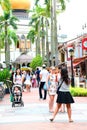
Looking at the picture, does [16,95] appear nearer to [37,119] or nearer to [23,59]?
[37,119]

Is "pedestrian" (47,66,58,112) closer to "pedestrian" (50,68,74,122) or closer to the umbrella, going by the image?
"pedestrian" (50,68,74,122)

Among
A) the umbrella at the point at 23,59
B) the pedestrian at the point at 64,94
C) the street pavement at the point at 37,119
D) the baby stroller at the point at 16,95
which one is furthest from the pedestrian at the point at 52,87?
the umbrella at the point at 23,59

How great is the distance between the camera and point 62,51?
6969 centimetres

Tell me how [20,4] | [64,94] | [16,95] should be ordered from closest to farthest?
1. [64,94]
2. [16,95]
3. [20,4]

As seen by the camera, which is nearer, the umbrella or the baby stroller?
the baby stroller

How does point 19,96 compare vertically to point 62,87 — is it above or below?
below

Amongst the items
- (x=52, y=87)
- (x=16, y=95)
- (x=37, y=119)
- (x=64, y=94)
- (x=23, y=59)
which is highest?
(x=64, y=94)

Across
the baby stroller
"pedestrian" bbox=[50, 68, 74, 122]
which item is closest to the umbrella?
the baby stroller

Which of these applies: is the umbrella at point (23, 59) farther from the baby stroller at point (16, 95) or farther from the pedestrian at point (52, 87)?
the pedestrian at point (52, 87)

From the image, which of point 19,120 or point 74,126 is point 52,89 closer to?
point 19,120

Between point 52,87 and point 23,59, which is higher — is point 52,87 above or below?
above

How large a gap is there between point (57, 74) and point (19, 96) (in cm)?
279

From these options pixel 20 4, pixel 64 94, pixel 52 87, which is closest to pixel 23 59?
pixel 20 4

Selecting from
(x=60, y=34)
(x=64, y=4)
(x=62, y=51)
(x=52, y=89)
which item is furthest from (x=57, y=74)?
(x=60, y=34)
